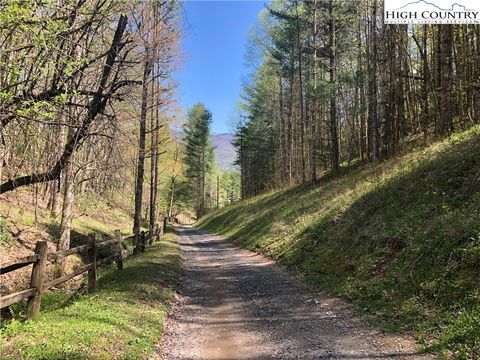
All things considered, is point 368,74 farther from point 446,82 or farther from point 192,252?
point 192,252

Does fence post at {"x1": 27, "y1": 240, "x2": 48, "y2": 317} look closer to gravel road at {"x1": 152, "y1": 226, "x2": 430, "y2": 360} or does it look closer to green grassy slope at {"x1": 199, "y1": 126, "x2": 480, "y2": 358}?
gravel road at {"x1": 152, "y1": 226, "x2": 430, "y2": 360}

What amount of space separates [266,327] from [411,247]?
11.3ft

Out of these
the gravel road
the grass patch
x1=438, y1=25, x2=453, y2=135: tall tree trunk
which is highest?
x1=438, y1=25, x2=453, y2=135: tall tree trunk

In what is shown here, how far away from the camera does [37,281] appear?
21.0ft

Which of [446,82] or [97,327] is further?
[446,82]

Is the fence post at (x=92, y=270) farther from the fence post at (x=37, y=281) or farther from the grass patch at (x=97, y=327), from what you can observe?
the fence post at (x=37, y=281)

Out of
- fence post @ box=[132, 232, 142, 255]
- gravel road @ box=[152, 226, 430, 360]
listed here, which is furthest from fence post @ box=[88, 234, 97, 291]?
fence post @ box=[132, 232, 142, 255]

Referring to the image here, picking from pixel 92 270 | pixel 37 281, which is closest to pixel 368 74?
pixel 92 270

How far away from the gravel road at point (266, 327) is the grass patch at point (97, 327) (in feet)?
1.07

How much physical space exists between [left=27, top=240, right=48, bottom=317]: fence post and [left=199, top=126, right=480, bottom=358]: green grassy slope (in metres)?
5.43

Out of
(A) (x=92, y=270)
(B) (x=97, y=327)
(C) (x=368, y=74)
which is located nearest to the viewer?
(B) (x=97, y=327)

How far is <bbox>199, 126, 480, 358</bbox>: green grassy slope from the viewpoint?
572cm

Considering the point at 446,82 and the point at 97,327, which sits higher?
the point at 446,82

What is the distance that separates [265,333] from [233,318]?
1.10 metres
